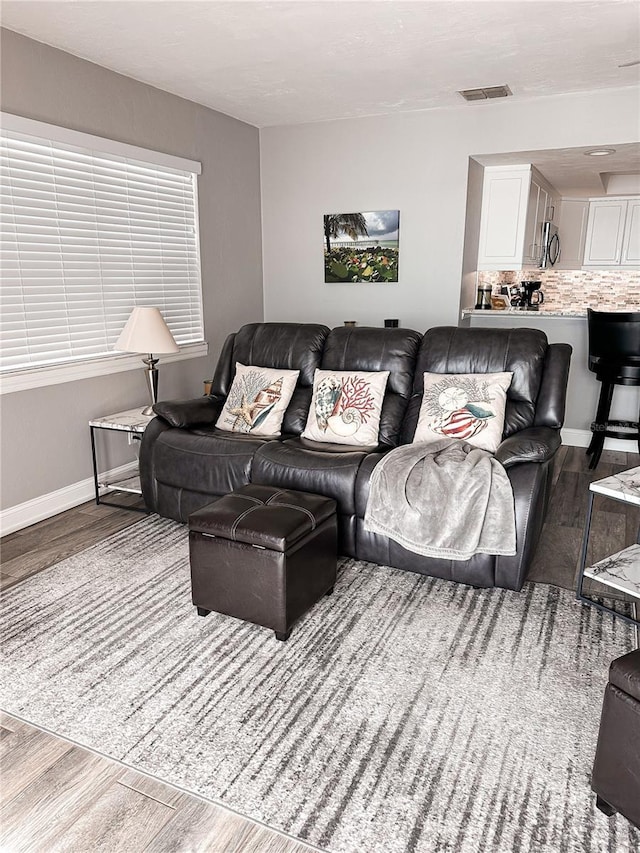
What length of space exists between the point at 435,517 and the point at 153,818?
1535 millimetres

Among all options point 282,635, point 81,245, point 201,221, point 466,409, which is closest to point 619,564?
point 466,409

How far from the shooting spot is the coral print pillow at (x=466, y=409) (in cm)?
307

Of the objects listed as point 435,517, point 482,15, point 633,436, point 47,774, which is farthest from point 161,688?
point 633,436

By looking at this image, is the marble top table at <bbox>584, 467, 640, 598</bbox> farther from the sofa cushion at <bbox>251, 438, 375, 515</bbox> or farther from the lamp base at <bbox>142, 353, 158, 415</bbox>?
the lamp base at <bbox>142, 353, 158, 415</bbox>

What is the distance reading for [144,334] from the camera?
3656mm

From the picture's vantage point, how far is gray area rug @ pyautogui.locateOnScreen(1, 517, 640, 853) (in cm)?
162

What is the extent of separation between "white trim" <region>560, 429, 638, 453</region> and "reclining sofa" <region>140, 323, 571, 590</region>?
2088mm

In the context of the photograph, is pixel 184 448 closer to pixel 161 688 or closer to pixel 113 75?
pixel 161 688

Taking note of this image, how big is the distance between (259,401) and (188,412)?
422 mm

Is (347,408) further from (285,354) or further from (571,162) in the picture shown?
(571,162)

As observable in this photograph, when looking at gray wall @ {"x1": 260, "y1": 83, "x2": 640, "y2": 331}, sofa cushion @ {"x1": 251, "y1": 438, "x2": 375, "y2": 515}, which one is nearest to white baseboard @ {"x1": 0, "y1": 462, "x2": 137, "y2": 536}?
sofa cushion @ {"x1": 251, "y1": 438, "x2": 375, "y2": 515}

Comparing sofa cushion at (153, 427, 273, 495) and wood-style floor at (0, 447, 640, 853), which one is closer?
wood-style floor at (0, 447, 640, 853)

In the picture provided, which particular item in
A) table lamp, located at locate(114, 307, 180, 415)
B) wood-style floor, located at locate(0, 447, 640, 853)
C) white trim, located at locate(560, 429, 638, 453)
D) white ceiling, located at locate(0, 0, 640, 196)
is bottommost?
wood-style floor, located at locate(0, 447, 640, 853)

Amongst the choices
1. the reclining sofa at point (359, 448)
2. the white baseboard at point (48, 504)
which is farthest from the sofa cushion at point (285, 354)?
the white baseboard at point (48, 504)
